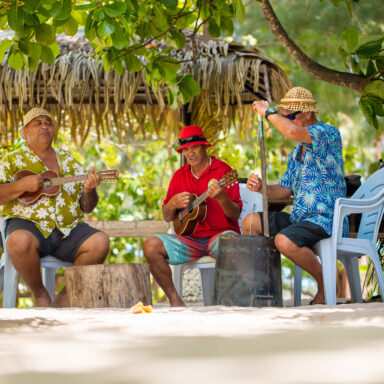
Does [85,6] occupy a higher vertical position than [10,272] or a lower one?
higher

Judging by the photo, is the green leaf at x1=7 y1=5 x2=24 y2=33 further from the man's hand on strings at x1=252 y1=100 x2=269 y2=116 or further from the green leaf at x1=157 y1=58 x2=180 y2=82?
the man's hand on strings at x1=252 y1=100 x2=269 y2=116

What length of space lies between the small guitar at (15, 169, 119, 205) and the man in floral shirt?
0.13ft

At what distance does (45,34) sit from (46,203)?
1.45 meters

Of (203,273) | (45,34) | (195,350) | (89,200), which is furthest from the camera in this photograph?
(203,273)

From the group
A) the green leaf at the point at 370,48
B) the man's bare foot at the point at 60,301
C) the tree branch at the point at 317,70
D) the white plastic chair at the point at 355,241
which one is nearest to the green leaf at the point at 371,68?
the tree branch at the point at 317,70

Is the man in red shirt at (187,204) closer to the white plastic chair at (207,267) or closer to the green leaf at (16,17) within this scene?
the white plastic chair at (207,267)

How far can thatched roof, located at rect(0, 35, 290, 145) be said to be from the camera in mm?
5637

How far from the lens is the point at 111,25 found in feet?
10.2

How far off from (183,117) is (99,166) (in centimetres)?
939

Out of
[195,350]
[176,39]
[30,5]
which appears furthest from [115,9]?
[195,350]

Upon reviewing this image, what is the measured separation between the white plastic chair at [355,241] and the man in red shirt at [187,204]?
0.68 m

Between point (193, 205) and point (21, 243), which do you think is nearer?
point (21, 243)

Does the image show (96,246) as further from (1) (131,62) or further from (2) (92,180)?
(1) (131,62)

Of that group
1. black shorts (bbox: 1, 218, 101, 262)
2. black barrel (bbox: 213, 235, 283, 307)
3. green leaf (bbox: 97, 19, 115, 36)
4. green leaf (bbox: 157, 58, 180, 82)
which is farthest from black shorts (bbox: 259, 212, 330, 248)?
green leaf (bbox: 97, 19, 115, 36)
